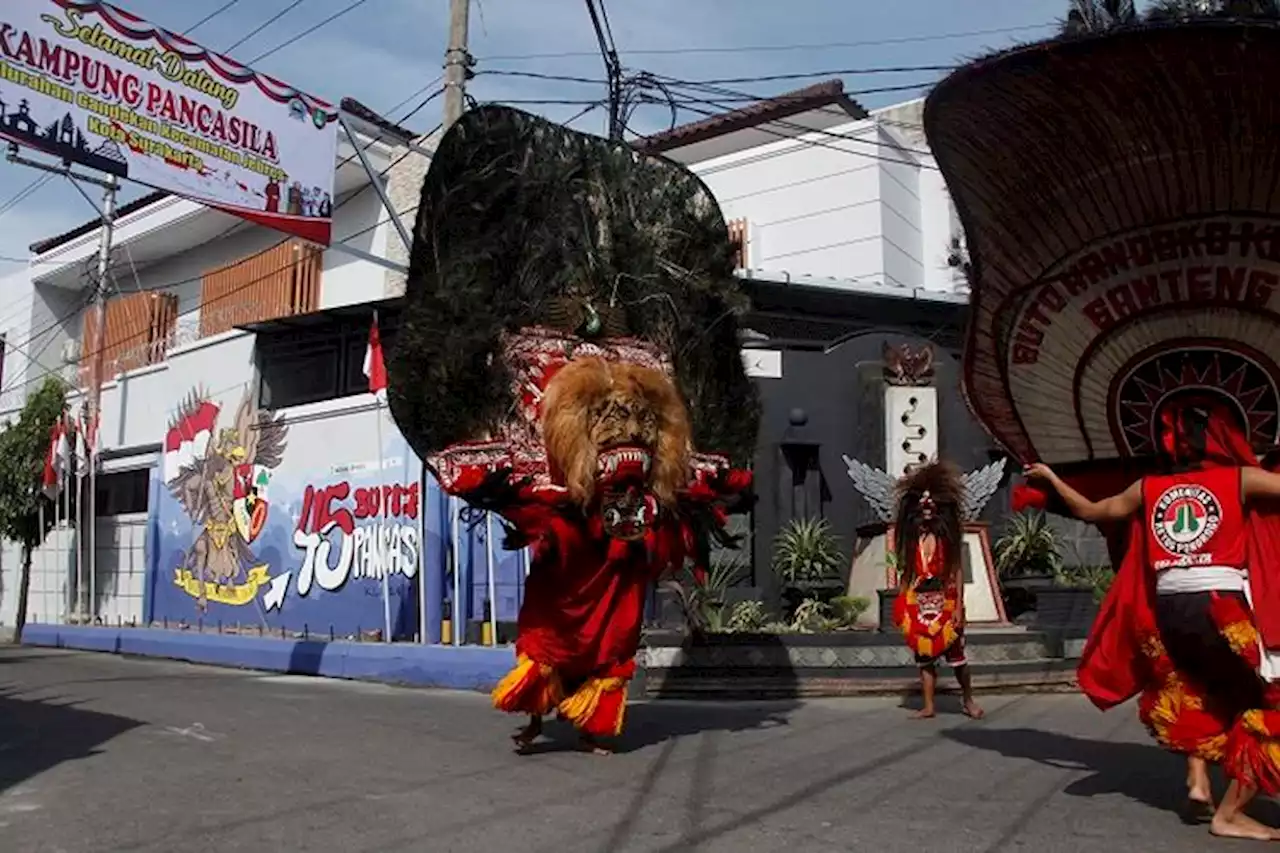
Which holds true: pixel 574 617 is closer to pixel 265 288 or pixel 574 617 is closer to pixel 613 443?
pixel 613 443

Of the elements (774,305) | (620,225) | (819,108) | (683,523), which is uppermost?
(819,108)

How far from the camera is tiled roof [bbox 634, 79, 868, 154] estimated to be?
65.9ft

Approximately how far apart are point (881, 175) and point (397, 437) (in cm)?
910

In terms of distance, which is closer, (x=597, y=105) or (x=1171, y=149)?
(x=1171, y=149)

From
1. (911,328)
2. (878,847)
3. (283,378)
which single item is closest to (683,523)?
(878,847)

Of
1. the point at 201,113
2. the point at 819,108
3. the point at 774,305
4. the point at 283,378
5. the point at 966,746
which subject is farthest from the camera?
the point at 819,108

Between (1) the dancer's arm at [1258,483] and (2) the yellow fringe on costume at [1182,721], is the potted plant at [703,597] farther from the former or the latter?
(1) the dancer's arm at [1258,483]

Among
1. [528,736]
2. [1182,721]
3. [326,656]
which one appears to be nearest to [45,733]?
[528,736]

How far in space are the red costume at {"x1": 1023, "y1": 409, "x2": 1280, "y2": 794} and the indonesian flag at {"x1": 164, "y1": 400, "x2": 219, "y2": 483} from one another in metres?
16.3

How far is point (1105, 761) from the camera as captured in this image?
665cm

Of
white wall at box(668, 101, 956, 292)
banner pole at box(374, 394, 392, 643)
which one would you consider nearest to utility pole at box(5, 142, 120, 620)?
banner pole at box(374, 394, 392, 643)

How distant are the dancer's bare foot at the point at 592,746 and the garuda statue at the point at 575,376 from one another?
0.05 feet

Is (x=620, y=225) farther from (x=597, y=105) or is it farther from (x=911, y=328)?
(x=911, y=328)

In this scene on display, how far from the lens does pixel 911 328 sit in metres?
17.6
